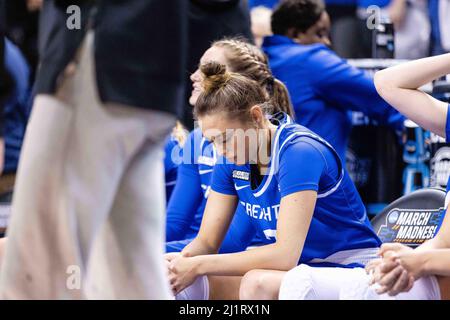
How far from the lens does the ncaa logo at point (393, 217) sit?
3576mm

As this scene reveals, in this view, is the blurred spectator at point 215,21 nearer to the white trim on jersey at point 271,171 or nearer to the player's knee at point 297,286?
the white trim on jersey at point 271,171

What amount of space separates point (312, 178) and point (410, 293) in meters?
0.49

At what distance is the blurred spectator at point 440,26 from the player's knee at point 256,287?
113 inches

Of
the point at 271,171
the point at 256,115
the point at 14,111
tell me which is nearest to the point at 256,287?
the point at 271,171

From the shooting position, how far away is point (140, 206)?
247cm

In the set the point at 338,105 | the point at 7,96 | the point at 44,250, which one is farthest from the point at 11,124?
the point at 44,250

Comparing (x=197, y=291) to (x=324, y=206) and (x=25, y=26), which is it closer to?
(x=324, y=206)

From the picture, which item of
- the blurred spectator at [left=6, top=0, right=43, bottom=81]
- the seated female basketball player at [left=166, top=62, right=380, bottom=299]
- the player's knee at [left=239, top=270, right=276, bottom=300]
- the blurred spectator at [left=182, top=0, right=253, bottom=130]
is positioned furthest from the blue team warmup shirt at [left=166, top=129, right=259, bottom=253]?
the blurred spectator at [left=6, top=0, right=43, bottom=81]

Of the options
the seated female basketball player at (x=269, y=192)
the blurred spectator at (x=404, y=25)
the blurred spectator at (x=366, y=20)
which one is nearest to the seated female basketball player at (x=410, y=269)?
the seated female basketball player at (x=269, y=192)

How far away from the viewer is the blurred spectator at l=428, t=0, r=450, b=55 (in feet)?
18.1

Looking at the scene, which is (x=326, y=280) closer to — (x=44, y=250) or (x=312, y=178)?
(x=312, y=178)

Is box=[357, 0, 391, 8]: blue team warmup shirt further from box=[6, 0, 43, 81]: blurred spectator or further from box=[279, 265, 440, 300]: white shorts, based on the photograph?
box=[279, 265, 440, 300]: white shorts

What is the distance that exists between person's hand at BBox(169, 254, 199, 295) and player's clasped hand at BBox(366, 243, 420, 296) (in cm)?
66

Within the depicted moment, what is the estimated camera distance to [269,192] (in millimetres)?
3246
